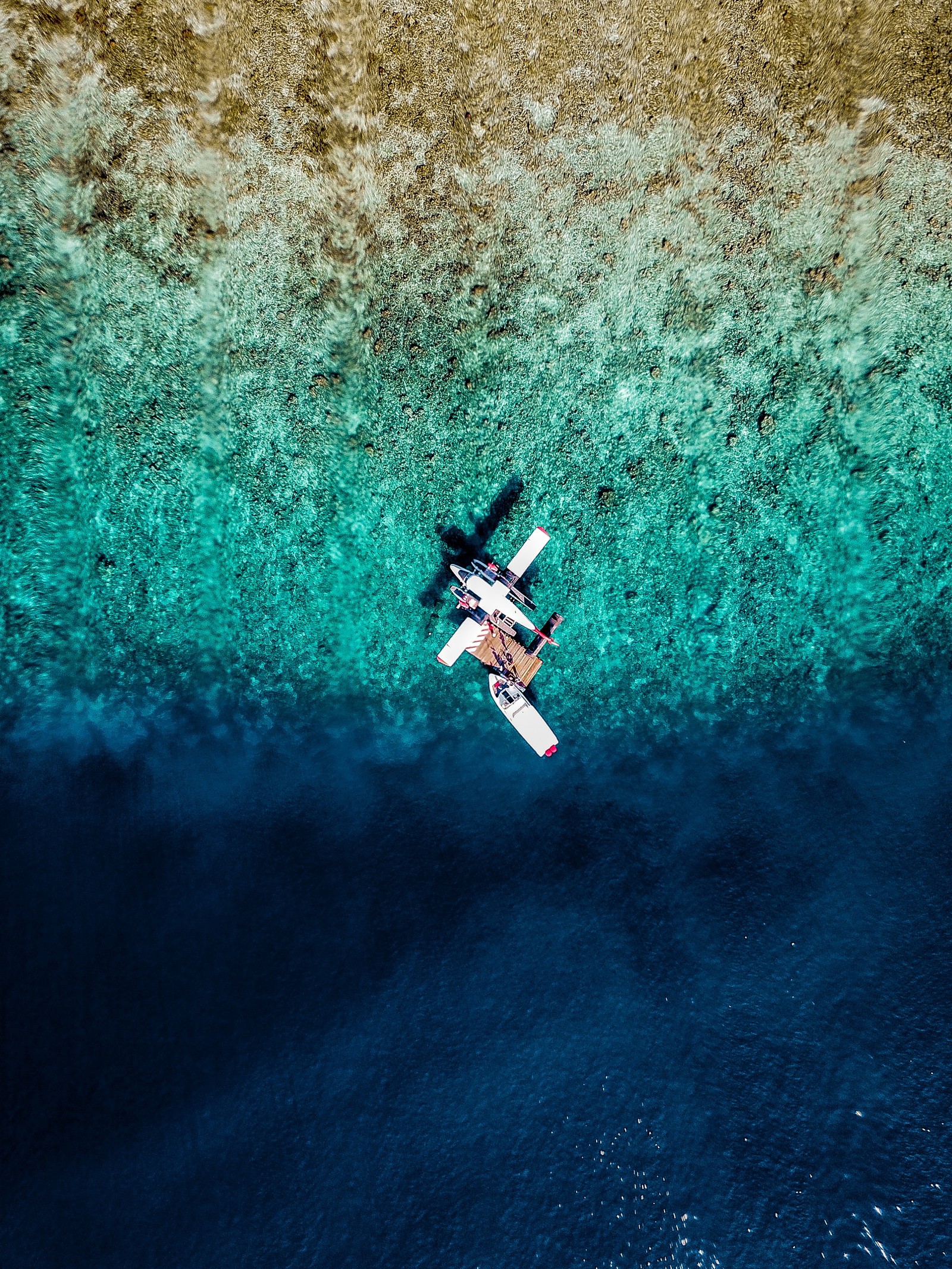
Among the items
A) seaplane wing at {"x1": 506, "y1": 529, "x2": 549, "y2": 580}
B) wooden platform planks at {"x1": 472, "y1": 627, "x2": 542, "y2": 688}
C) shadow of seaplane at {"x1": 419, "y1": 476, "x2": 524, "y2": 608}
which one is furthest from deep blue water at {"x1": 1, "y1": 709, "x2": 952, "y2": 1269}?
seaplane wing at {"x1": 506, "y1": 529, "x2": 549, "y2": 580}

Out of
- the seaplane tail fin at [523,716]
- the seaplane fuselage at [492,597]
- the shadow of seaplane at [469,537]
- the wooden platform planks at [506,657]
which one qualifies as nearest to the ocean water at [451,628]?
the shadow of seaplane at [469,537]

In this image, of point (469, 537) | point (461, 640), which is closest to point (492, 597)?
point (461, 640)

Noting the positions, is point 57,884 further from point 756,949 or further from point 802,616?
point 802,616

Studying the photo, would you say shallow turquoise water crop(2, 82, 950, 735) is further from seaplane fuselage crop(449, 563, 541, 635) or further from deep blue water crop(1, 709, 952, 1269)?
deep blue water crop(1, 709, 952, 1269)

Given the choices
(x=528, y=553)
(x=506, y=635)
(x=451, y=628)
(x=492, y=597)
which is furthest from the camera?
(x=451, y=628)

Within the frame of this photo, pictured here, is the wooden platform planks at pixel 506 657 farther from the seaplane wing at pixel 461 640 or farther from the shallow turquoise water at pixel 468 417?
the shallow turquoise water at pixel 468 417

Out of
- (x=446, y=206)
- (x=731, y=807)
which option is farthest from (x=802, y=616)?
(x=446, y=206)

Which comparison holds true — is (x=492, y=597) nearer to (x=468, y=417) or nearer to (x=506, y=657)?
(x=506, y=657)
